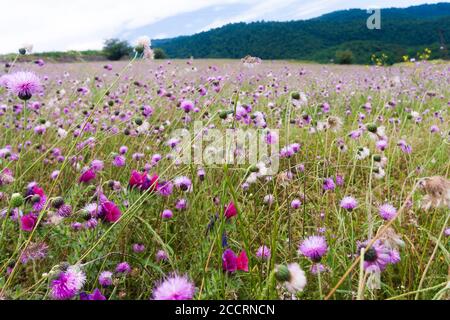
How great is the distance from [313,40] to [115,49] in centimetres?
897

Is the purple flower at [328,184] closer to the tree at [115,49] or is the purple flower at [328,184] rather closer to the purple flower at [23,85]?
the purple flower at [23,85]

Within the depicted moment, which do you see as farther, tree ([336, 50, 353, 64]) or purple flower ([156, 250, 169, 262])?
tree ([336, 50, 353, 64])

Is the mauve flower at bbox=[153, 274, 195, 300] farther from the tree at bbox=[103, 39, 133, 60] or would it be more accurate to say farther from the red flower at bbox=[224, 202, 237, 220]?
the tree at bbox=[103, 39, 133, 60]

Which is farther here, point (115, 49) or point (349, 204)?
point (115, 49)

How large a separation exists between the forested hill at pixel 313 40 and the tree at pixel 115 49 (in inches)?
76.4

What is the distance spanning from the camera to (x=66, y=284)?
0.80 meters

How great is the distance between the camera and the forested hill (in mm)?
14227

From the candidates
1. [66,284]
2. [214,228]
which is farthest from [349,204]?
[66,284]

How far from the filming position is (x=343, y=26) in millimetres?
22781

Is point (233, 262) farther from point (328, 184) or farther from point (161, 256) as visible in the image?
point (328, 184)

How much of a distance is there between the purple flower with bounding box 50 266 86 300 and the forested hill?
444 inches

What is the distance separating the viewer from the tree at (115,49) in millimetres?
16891

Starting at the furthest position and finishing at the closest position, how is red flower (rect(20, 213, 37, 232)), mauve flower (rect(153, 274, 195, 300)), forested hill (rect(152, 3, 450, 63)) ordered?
forested hill (rect(152, 3, 450, 63)) < red flower (rect(20, 213, 37, 232)) < mauve flower (rect(153, 274, 195, 300))

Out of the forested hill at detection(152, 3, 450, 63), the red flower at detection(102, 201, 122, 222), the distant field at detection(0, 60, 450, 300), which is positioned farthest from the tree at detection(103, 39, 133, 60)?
the red flower at detection(102, 201, 122, 222)
